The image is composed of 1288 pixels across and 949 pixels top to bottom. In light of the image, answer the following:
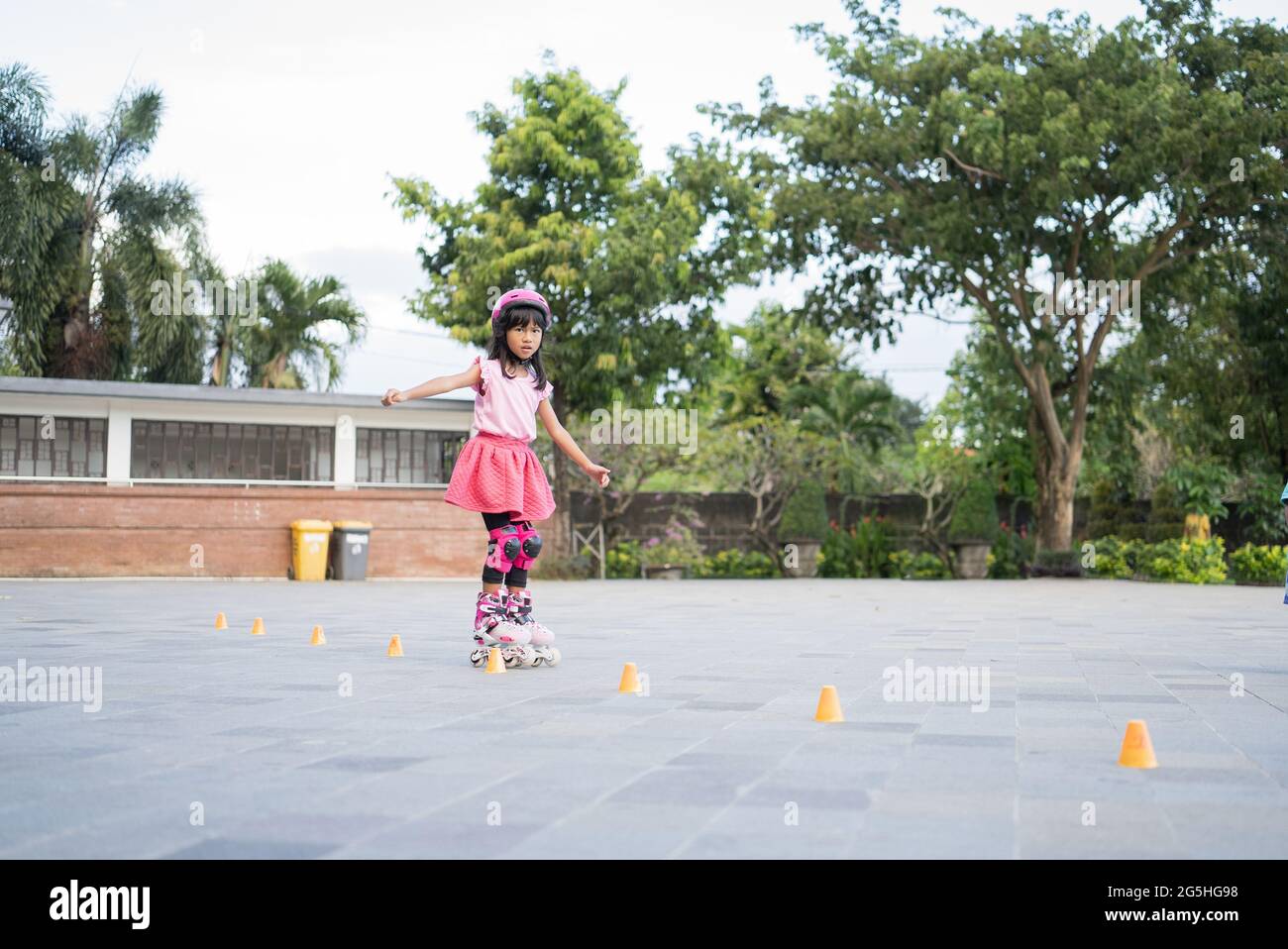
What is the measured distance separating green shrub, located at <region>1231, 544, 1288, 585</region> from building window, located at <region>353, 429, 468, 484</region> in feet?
51.0

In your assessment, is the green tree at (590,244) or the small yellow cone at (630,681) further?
the green tree at (590,244)

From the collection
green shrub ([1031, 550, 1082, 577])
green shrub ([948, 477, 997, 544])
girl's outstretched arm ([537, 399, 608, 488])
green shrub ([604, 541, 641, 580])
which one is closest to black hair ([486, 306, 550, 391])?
girl's outstretched arm ([537, 399, 608, 488])

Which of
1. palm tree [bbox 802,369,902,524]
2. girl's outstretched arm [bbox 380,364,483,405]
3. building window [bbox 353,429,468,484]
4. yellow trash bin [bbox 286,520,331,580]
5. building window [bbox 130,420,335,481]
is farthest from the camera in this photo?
palm tree [bbox 802,369,902,524]

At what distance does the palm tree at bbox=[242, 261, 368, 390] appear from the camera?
1283 inches

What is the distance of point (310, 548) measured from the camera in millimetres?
24219

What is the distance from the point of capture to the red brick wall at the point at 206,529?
23047 mm

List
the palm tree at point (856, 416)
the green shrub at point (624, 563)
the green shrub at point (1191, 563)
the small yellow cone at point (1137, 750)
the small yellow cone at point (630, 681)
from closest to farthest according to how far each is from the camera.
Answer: the small yellow cone at point (1137, 750)
the small yellow cone at point (630, 681)
the green shrub at point (1191, 563)
the green shrub at point (624, 563)
the palm tree at point (856, 416)

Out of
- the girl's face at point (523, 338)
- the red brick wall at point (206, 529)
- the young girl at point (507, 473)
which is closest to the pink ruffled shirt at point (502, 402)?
the young girl at point (507, 473)

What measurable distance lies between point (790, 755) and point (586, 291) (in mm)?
21208

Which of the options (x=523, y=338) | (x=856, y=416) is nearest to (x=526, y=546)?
(x=523, y=338)

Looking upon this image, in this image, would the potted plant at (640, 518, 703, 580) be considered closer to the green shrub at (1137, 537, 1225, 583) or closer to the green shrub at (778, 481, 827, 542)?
the green shrub at (778, 481, 827, 542)

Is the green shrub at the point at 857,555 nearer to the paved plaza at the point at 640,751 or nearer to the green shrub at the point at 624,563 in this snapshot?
the green shrub at the point at 624,563

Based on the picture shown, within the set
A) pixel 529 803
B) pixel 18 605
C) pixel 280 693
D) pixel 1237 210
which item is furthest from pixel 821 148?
pixel 529 803

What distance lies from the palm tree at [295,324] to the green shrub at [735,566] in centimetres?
1086
